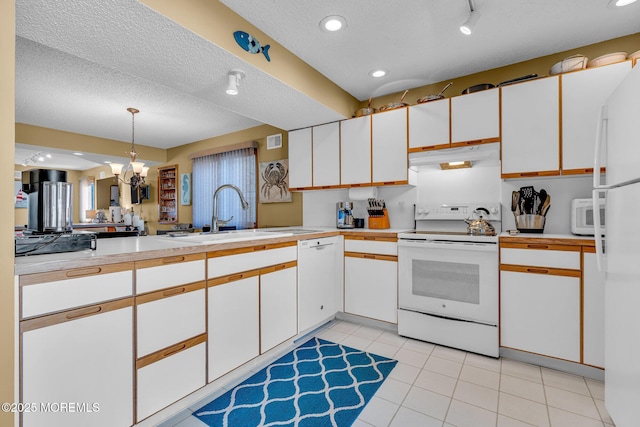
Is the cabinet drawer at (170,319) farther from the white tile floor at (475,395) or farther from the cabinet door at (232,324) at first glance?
the white tile floor at (475,395)

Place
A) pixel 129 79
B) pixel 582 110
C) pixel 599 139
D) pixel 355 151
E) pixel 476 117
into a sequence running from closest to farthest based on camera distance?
pixel 599 139, pixel 582 110, pixel 476 117, pixel 129 79, pixel 355 151

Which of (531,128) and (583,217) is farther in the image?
(531,128)

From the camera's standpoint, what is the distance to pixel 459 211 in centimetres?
289

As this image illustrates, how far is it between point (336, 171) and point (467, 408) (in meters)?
2.42

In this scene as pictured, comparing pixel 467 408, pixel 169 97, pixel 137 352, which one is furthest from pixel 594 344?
pixel 169 97

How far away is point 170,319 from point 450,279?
2.14m

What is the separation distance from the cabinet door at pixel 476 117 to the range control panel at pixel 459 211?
2.12 feet

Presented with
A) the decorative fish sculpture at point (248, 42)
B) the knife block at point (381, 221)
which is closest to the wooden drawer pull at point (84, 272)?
the decorative fish sculpture at point (248, 42)

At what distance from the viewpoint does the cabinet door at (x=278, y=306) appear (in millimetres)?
2164

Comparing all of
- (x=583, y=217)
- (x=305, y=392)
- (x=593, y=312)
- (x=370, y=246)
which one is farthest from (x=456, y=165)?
(x=305, y=392)

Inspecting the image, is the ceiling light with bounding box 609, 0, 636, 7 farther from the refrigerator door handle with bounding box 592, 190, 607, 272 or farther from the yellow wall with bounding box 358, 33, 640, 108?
the refrigerator door handle with bounding box 592, 190, 607, 272

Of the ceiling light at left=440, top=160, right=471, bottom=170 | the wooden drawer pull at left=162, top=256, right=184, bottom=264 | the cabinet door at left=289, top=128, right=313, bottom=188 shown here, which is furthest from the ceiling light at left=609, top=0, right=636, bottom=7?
the wooden drawer pull at left=162, top=256, right=184, bottom=264

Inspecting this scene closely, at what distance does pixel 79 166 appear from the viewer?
8008 millimetres

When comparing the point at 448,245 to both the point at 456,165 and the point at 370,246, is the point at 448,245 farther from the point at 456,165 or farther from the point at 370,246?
the point at 456,165
